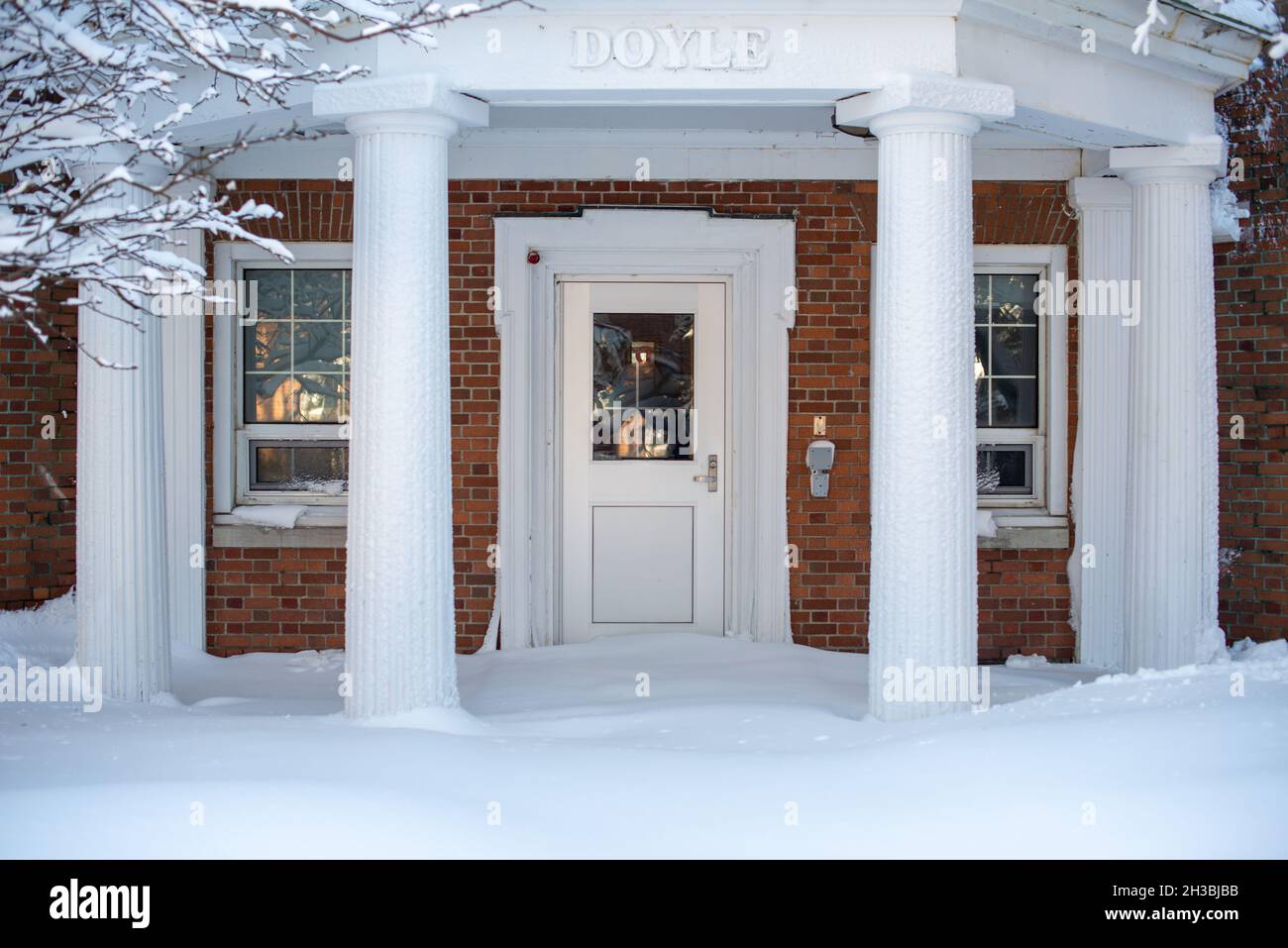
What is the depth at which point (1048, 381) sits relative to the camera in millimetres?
8352

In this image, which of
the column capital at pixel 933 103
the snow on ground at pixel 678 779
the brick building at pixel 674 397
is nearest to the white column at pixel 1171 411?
the snow on ground at pixel 678 779

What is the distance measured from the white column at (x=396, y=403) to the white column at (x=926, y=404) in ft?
6.31


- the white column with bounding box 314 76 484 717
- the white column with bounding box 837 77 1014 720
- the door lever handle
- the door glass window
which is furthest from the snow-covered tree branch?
the door lever handle

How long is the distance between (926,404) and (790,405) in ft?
8.39

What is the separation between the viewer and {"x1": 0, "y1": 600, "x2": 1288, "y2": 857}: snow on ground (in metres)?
4.07

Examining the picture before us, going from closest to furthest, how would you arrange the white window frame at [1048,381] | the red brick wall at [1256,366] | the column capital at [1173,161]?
the column capital at [1173,161]
the red brick wall at [1256,366]
the white window frame at [1048,381]

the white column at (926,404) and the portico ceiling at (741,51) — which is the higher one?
the portico ceiling at (741,51)

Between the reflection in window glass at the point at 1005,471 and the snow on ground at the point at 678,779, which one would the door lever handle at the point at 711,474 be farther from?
the snow on ground at the point at 678,779

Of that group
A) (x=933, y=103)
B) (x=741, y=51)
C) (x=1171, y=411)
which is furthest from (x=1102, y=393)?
(x=741, y=51)

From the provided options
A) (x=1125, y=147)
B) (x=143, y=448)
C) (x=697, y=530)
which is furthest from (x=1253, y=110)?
(x=143, y=448)

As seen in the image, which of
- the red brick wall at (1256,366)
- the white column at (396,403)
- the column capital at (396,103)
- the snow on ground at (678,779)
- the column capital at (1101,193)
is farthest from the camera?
the column capital at (1101,193)

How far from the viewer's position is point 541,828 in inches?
169

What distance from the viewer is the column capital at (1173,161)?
6535 mm
